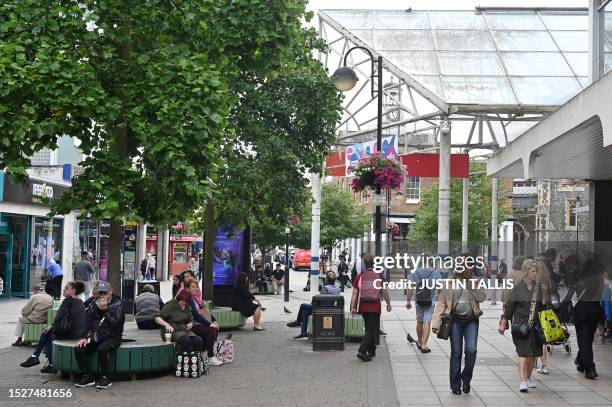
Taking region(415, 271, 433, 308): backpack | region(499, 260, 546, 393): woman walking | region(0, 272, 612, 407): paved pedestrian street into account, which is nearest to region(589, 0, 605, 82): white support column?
region(0, 272, 612, 407): paved pedestrian street

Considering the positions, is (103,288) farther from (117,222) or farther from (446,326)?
(446,326)

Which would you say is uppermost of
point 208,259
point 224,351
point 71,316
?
point 208,259

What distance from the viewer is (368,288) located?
1367 cm

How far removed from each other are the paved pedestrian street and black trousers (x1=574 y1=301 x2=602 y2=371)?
0.32 meters

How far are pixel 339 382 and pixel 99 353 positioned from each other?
3.36 m

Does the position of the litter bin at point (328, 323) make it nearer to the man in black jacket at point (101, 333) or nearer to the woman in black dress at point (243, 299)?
the woman in black dress at point (243, 299)

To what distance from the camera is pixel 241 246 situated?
78.1 feet

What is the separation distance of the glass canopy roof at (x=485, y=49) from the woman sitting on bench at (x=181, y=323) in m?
14.4

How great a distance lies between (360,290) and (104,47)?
5729 millimetres

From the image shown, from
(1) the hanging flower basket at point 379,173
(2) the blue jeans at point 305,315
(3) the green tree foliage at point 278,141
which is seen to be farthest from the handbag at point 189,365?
(1) the hanging flower basket at point 379,173

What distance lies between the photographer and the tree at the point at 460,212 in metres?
54.8

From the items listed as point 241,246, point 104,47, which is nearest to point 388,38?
point 241,246

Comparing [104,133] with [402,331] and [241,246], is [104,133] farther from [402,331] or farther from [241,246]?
[241,246]

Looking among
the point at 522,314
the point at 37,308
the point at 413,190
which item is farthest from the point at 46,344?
the point at 413,190
